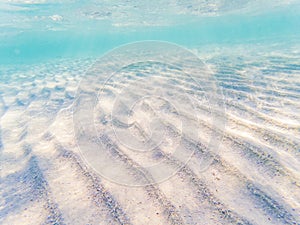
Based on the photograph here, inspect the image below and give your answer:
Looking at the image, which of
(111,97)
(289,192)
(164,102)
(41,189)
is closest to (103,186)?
(41,189)

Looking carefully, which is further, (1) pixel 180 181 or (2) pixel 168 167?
(2) pixel 168 167

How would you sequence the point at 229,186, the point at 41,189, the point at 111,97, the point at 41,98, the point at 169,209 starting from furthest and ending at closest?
the point at 41,98
the point at 111,97
the point at 41,189
the point at 229,186
the point at 169,209

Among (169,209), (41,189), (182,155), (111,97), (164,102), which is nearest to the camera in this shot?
(169,209)

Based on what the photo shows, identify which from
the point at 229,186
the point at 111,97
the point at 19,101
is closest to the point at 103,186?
the point at 229,186

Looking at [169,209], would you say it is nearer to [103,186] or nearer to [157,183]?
[157,183]

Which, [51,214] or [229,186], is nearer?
[51,214]

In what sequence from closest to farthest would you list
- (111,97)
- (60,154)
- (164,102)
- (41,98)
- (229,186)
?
(229,186)
(60,154)
(164,102)
(111,97)
(41,98)

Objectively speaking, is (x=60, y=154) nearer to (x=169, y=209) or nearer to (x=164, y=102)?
(x=169, y=209)

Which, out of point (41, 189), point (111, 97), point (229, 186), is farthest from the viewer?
point (111, 97)

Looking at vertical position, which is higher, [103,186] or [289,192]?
[289,192]

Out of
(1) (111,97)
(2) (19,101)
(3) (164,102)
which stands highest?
(3) (164,102)
